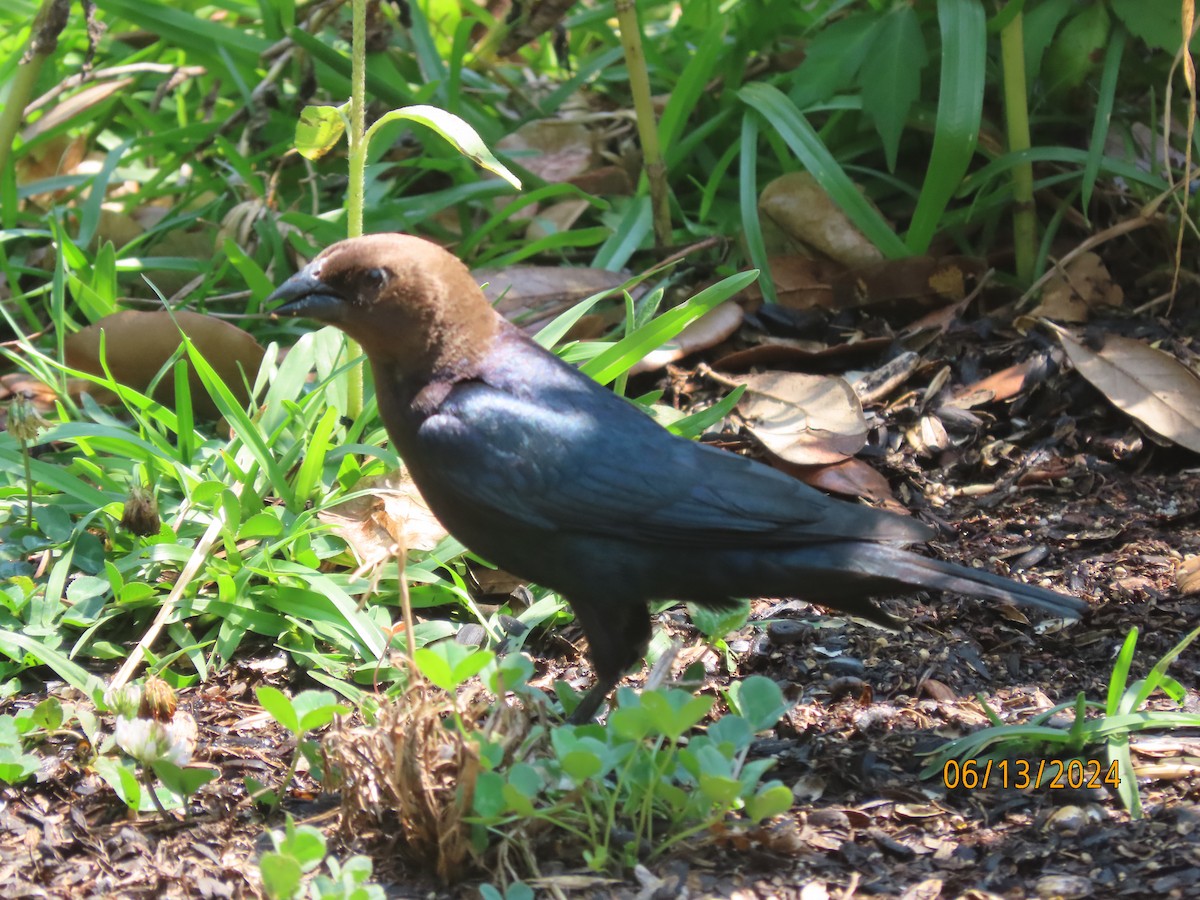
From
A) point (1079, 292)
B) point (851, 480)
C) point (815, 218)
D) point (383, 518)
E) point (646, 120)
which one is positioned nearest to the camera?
point (383, 518)

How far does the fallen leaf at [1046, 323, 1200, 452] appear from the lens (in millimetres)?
3789

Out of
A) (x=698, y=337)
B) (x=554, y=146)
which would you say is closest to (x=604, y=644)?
(x=698, y=337)

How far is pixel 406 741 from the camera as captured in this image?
234cm

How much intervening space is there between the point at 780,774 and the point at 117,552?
1.75 meters

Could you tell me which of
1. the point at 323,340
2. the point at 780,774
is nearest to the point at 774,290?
the point at 323,340

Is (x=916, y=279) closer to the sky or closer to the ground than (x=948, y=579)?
closer to the sky

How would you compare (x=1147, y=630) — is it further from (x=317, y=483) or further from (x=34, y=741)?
(x=34, y=741)

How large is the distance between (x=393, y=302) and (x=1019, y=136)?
7.69 feet

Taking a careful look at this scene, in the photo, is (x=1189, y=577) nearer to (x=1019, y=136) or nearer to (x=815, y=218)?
(x=1019, y=136)

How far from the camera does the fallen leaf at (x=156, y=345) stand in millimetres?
3965

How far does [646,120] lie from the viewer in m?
4.50

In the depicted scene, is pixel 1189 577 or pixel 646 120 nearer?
pixel 1189 577

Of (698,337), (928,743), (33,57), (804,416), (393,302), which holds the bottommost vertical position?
(928,743)

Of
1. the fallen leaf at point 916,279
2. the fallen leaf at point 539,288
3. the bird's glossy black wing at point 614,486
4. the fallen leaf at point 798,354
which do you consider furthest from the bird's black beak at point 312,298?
the fallen leaf at point 916,279
